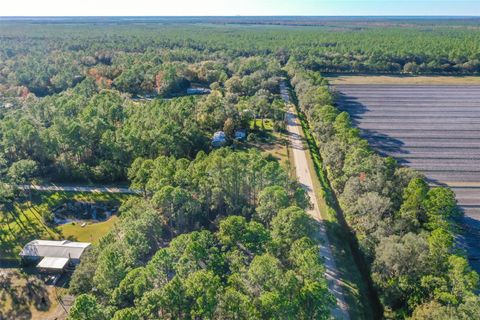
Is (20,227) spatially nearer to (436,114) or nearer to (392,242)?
(392,242)

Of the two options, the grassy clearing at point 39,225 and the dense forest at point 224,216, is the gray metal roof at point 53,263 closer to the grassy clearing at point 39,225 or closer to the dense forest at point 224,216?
the dense forest at point 224,216

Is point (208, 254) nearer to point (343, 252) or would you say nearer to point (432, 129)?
point (343, 252)

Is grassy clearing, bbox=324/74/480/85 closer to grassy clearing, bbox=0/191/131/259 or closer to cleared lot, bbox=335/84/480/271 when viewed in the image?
cleared lot, bbox=335/84/480/271

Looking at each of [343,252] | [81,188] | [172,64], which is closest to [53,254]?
[81,188]

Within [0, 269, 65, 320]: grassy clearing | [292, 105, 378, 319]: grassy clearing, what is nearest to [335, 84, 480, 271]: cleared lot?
[292, 105, 378, 319]: grassy clearing

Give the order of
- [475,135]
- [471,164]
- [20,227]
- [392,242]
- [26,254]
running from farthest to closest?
[475,135] → [471,164] → [20,227] → [26,254] → [392,242]

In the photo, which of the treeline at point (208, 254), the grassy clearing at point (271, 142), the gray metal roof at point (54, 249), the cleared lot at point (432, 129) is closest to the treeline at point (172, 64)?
the cleared lot at point (432, 129)

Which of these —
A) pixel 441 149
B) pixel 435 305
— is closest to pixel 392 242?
pixel 435 305
